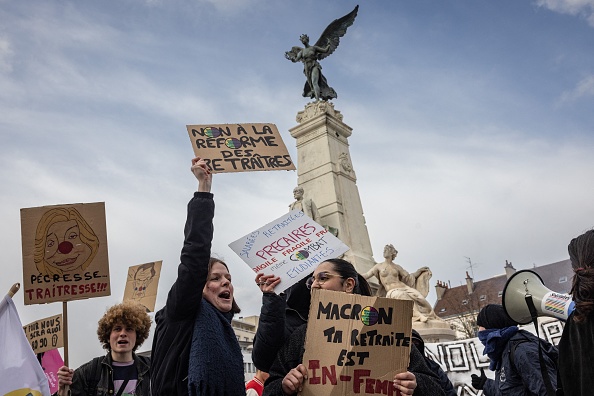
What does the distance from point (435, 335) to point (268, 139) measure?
7850mm

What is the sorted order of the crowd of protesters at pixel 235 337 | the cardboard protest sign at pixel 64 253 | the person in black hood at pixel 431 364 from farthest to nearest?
1. the cardboard protest sign at pixel 64 253
2. the person in black hood at pixel 431 364
3. the crowd of protesters at pixel 235 337

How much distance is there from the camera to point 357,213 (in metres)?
14.4

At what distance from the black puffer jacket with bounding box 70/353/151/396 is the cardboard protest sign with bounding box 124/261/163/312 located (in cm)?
339

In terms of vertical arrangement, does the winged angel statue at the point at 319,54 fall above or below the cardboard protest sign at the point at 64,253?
above

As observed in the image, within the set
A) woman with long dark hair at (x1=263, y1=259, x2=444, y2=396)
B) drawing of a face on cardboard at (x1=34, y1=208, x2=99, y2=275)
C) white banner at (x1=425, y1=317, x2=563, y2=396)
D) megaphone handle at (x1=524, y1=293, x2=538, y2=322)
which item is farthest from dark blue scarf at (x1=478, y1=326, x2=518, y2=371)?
white banner at (x1=425, y1=317, x2=563, y2=396)

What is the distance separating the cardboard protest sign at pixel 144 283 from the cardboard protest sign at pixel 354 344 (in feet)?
16.3

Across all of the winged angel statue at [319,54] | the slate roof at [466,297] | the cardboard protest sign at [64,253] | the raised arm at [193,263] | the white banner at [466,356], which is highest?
the winged angel statue at [319,54]

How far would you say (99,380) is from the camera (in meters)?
3.95

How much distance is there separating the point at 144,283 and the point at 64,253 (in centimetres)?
302

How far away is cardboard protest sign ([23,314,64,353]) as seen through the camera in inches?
234

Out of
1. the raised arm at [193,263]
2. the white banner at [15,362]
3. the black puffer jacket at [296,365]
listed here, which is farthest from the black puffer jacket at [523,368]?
the white banner at [15,362]

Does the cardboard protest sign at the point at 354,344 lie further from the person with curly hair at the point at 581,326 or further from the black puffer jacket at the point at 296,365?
the person with curly hair at the point at 581,326

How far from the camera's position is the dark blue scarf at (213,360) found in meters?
2.76

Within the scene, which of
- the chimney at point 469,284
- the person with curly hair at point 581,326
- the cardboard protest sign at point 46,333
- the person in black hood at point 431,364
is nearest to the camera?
the person with curly hair at point 581,326
